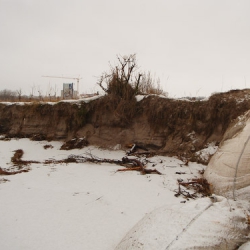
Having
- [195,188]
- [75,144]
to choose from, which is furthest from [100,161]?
[195,188]

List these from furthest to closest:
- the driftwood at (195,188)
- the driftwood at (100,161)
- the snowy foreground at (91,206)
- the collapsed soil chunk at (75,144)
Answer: the collapsed soil chunk at (75,144), the driftwood at (100,161), the driftwood at (195,188), the snowy foreground at (91,206)

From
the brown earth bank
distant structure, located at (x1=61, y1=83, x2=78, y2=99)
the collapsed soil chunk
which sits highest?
distant structure, located at (x1=61, y1=83, x2=78, y2=99)

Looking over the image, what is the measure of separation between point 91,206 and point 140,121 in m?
3.98

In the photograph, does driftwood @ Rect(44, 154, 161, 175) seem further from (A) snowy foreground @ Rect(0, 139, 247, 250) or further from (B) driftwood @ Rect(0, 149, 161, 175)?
(A) snowy foreground @ Rect(0, 139, 247, 250)

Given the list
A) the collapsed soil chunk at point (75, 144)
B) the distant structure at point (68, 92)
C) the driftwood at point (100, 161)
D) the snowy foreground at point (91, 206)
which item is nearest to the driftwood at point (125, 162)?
the driftwood at point (100, 161)

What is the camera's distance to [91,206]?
3256mm

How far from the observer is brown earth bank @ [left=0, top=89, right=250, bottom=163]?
5.88m

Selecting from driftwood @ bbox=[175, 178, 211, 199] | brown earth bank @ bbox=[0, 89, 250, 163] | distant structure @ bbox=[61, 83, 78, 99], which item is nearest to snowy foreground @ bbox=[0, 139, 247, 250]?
driftwood @ bbox=[175, 178, 211, 199]

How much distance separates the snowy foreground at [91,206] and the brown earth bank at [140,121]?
105 cm

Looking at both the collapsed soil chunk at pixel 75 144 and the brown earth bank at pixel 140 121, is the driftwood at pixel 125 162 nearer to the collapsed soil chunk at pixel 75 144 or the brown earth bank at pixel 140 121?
the collapsed soil chunk at pixel 75 144

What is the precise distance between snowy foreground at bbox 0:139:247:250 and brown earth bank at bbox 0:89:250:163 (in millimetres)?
1047

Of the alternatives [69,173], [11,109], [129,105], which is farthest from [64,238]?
[11,109]

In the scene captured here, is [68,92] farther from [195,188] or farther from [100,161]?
[195,188]

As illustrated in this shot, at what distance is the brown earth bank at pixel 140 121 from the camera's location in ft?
19.3
